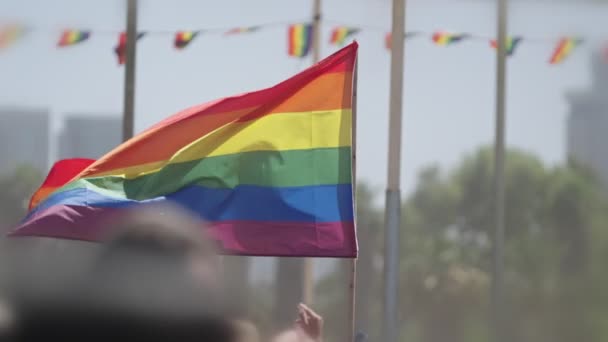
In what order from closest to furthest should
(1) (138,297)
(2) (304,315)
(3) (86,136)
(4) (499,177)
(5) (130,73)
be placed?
1. (1) (138,297)
2. (2) (304,315)
3. (5) (130,73)
4. (3) (86,136)
5. (4) (499,177)

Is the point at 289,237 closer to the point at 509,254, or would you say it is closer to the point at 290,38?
the point at 290,38

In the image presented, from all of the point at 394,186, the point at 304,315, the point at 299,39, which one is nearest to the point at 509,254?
the point at 299,39

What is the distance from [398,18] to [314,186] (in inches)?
41.8

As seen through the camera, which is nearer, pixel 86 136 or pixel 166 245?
pixel 166 245

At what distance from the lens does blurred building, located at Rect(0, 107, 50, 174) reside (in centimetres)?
1109

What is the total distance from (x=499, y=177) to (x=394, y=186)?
8.10 meters

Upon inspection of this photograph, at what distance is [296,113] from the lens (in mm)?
4129

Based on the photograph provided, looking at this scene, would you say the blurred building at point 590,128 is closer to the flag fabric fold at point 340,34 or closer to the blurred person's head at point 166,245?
the flag fabric fold at point 340,34

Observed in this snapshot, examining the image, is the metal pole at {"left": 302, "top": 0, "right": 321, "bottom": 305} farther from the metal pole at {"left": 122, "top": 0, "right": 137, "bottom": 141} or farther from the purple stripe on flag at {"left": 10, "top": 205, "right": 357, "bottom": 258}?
the purple stripe on flag at {"left": 10, "top": 205, "right": 357, "bottom": 258}

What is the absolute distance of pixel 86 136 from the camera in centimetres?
1148

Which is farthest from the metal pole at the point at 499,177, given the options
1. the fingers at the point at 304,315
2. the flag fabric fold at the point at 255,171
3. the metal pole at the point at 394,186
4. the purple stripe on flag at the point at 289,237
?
the fingers at the point at 304,315

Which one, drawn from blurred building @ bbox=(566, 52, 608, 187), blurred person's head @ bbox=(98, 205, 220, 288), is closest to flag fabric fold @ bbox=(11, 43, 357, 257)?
blurred person's head @ bbox=(98, 205, 220, 288)

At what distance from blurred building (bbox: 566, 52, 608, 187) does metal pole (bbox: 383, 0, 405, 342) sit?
36.4 feet

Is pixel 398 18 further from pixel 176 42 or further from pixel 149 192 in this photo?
pixel 176 42
